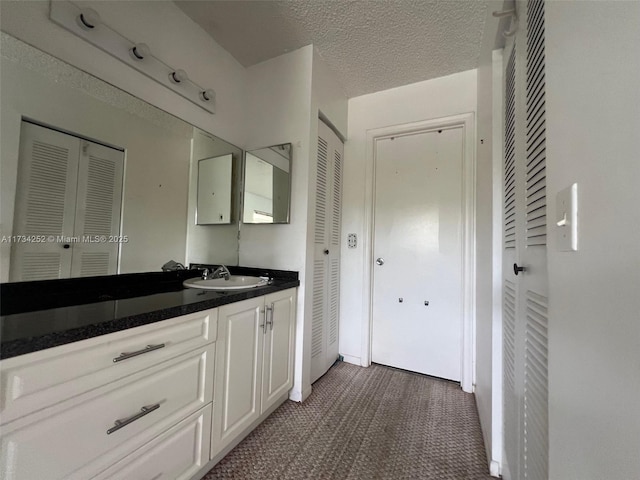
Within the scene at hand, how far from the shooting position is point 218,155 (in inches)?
73.4

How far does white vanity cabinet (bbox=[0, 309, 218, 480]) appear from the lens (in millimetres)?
619

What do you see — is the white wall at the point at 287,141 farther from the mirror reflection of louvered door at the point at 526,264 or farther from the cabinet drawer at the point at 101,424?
the mirror reflection of louvered door at the point at 526,264

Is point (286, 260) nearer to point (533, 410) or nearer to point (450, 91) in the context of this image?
point (533, 410)

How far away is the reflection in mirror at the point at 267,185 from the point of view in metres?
1.85

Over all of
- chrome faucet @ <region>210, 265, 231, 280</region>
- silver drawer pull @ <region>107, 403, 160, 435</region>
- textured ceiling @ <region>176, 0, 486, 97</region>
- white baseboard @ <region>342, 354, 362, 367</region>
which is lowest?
white baseboard @ <region>342, 354, 362, 367</region>

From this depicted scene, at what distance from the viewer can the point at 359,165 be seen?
2.41 meters

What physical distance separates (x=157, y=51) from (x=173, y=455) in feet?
6.72

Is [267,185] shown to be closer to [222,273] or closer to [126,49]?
[222,273]

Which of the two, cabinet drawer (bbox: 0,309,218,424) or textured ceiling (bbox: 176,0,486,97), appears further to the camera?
textured ceiling (bbox: 176,0,486,97)

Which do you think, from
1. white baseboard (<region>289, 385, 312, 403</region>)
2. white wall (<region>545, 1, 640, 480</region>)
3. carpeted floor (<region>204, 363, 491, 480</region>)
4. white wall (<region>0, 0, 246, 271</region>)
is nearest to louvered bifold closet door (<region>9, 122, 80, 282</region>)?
white wall (<region>0, 0, 246, 271</region>)

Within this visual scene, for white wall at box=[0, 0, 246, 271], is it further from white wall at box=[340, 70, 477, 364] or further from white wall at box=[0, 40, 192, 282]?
white wall at box=[340, 70, 477, 364]

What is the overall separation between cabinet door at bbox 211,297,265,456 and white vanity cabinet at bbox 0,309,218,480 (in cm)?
5

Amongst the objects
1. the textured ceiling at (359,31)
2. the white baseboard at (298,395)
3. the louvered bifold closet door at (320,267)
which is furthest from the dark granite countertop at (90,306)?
the textured ceiling at (359,31)

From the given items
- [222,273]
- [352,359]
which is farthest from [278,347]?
[352,359]
